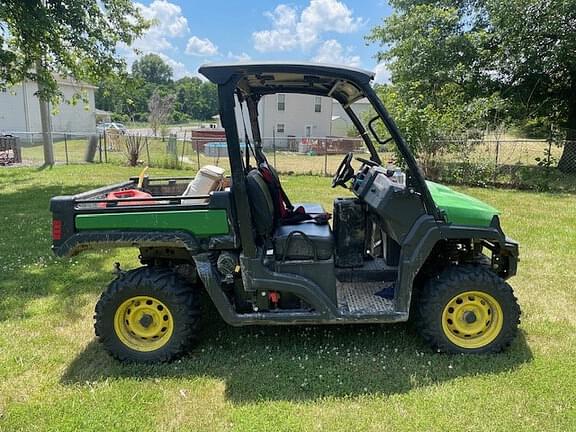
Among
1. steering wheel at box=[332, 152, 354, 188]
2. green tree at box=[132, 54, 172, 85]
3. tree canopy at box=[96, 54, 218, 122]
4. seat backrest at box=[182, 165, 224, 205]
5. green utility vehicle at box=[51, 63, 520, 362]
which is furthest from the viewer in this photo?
green tree at box=[132, 54, 172, 85]

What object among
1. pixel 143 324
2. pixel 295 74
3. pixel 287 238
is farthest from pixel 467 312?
pixel 143 324

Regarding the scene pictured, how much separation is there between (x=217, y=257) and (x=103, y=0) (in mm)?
11642

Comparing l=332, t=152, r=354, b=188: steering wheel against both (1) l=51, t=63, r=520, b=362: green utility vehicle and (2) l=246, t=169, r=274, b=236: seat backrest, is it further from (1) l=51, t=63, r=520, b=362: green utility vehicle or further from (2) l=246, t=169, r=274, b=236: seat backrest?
(2) l=246, t=169, r=274, b=236: seat backrest

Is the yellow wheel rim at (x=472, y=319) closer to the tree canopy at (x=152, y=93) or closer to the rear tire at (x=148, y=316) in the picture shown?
the rear tire at (x=148, y=316)

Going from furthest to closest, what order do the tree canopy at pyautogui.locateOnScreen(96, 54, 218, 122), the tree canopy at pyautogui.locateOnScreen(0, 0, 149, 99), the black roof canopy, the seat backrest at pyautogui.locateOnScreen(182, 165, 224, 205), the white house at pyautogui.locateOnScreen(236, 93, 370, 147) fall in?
the white house at pyautogui.locateOnScreen(236, 93, 370, 147), the tree canopy at pyautogui.locateOnScreen(96, 54, 218, 122), the tree canopy at pyautogui.locateOnScreen(0, 0, 149, 99), the seat backrest at pyautogui.locateOnScreen(182, 165, 224, 205), the black roof canopy

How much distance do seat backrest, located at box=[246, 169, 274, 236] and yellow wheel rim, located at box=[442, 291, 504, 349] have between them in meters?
1.41

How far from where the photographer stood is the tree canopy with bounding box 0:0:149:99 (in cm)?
964

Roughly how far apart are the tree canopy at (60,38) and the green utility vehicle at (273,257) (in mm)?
8267

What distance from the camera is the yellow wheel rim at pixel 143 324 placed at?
3.38 meters

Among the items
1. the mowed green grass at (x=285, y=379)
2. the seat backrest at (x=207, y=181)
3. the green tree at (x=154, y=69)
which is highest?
the green tree at (x=154, y=69)

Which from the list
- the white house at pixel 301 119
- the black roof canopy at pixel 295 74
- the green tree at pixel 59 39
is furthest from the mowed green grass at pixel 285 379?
the white house at pixel 301 119

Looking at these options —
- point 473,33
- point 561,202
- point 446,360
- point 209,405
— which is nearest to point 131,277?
point 209,405

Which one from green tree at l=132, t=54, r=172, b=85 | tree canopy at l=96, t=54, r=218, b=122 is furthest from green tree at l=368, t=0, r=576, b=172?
green tree at l=132, t=54, r=172, b=85

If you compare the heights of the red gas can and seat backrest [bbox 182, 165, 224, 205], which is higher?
seat backrest [bbox 182, 165, 224, 205]
